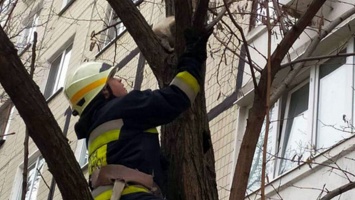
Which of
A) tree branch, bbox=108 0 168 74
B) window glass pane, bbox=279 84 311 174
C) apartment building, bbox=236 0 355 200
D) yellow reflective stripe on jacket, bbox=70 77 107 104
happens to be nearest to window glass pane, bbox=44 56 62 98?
apartment building, bbox=236 0 355 200

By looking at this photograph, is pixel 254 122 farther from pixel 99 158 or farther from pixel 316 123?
pixel 316 123

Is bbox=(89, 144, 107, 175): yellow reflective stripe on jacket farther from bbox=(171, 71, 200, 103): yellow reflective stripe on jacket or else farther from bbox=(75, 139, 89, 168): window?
bbox=(75, 139, 89, 168): window

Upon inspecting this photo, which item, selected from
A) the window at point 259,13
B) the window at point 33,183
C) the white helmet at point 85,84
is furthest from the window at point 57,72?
the white helmet at point 85,84

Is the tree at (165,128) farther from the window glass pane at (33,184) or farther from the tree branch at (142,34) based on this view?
the window glass pane at (33,184)

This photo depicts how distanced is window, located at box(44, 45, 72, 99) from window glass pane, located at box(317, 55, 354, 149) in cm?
852

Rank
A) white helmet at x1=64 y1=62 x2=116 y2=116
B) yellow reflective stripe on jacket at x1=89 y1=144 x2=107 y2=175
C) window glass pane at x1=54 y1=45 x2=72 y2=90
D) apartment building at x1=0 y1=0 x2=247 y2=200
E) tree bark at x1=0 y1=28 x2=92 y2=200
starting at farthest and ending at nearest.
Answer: window glass pane at x1=54 y1=45 x2=72 y2=90
apartment building at x1=0 y1=0 x2=247 y2=200
white helmet at x1=64 y1=62 x2=116 y2=116
yellow reflective stripe on jacket at x1=89 y1=144 x2=107 y2=175
tree bark at x1=0 y1=28 x2=92 y2=200

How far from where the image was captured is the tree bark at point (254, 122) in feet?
14.3

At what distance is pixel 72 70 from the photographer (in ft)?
38.9

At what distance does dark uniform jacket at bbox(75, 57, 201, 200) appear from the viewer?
15.4 feet

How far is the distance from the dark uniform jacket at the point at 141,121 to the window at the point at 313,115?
3.91 metres

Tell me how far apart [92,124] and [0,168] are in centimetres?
1282

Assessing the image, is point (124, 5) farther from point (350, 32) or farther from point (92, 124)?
point (350, 32)

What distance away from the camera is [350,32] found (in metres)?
9.16

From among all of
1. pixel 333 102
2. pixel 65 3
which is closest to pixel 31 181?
pixel 65 3
